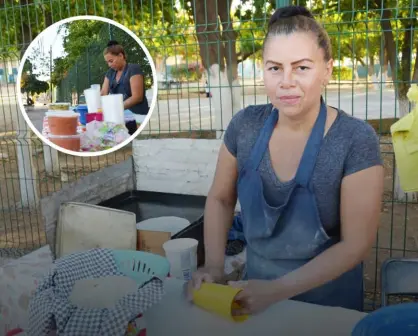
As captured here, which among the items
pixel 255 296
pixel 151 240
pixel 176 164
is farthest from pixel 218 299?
pixel 176 164

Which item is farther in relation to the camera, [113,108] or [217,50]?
[217,50]

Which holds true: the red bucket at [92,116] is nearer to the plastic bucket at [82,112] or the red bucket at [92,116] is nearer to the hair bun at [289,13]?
the plastic bucket at [82,112]

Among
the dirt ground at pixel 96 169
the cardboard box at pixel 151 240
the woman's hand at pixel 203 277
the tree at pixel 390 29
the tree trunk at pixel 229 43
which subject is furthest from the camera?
Result: the dirt ground at pixel 96 169

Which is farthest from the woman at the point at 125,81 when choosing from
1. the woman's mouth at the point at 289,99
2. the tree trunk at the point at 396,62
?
the tree trunk at the point at 396,62

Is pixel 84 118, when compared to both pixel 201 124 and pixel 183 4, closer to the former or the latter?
pixel 183 4

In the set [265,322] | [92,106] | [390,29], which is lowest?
[265,322]

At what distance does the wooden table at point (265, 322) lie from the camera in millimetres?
1155

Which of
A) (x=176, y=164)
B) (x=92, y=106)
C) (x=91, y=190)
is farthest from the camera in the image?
(x=176, y=164)

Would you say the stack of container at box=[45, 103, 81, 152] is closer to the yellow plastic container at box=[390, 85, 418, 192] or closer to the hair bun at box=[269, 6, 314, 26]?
the hair bun at box=[269, 6, 314, 26]

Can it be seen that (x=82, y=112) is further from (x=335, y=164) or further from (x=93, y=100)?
(x=335, y=164)

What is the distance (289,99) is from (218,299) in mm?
577

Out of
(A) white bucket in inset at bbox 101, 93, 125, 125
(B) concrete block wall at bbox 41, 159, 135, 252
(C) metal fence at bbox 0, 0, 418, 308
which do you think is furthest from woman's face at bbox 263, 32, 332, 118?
(B) concrete block wall at bbox 41, 159, 135, 252

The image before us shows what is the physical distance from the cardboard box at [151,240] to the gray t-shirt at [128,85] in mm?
1050

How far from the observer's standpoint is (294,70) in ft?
4.41
